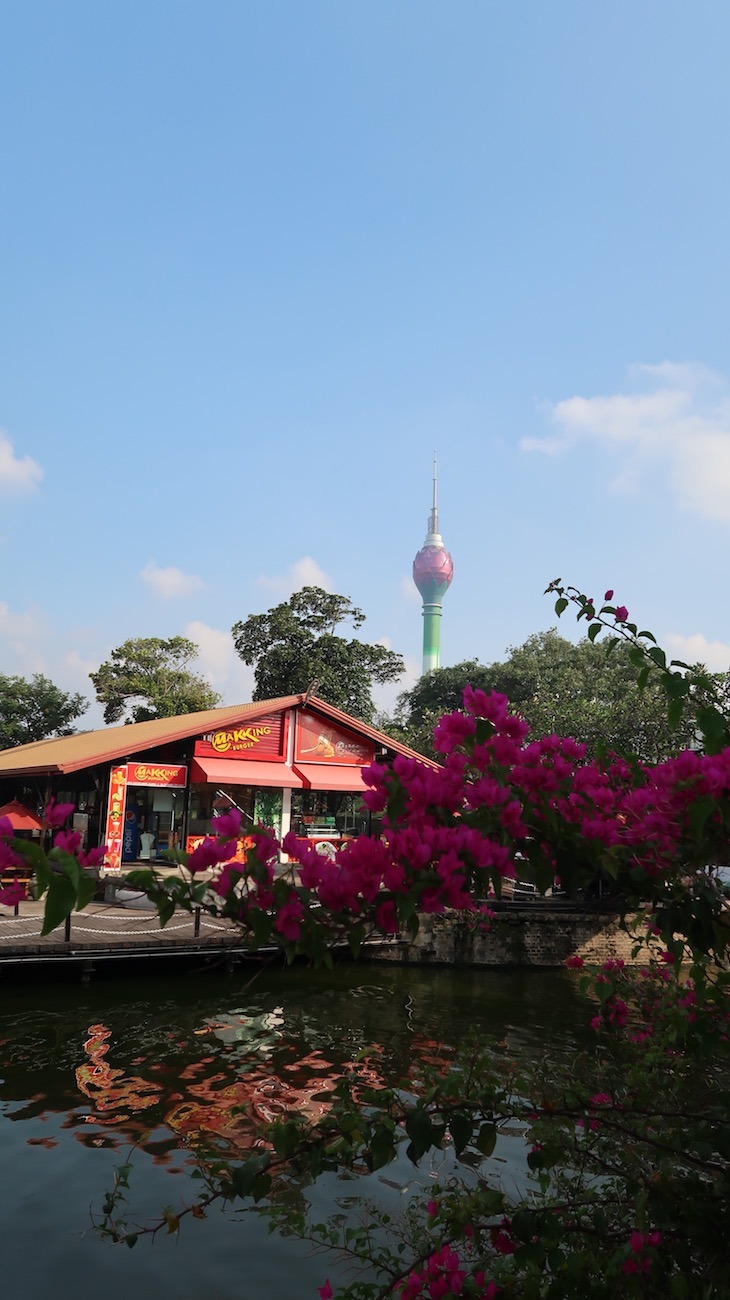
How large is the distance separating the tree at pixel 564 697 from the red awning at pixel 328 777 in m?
3.73

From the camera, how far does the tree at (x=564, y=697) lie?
31734mm

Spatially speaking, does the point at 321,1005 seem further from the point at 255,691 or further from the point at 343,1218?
the point at 255,691

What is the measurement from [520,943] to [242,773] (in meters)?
8.40

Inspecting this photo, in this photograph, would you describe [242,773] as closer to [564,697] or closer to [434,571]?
[564,697]

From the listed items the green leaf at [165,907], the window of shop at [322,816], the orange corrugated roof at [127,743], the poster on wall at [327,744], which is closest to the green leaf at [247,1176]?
the green leaf at [165,907]

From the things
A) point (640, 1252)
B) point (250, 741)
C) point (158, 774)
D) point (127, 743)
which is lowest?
point (640, 1252)

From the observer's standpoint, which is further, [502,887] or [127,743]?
[127,743]

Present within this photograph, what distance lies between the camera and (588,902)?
2.84 metres

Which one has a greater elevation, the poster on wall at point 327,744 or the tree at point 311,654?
the tree at point 311,654

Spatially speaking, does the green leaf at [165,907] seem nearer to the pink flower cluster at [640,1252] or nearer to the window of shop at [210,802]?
the pink flower cluster at [640,1252]

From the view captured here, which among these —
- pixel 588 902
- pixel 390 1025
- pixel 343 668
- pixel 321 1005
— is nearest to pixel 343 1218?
pixel 588 902

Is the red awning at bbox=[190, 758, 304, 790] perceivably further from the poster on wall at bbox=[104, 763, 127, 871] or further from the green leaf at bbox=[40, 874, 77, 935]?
the green leaf at bbox=[40, 874, 77, 935]

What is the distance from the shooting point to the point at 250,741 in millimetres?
24375

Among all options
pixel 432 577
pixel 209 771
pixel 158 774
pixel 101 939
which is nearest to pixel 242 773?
pixel 209 771
